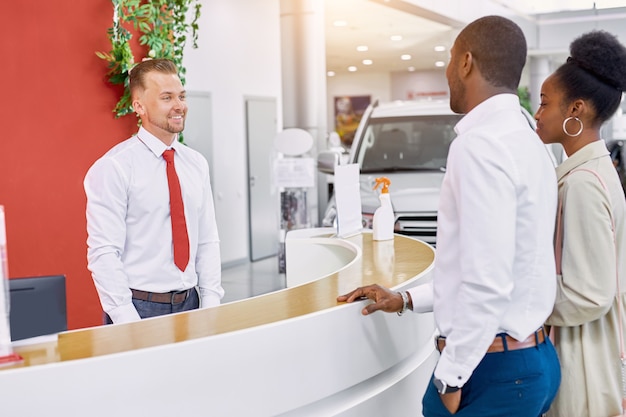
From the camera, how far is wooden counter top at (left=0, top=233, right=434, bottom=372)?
191cm

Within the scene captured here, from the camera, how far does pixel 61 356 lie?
72.9 inches

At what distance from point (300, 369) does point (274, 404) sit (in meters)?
0.13

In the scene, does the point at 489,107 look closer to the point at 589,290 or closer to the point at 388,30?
the point at 589,290

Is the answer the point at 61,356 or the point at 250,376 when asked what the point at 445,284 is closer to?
the point at 250,376

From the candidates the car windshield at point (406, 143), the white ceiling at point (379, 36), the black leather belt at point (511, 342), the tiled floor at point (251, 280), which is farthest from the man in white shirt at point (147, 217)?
the white ceiling at point (379, 36)

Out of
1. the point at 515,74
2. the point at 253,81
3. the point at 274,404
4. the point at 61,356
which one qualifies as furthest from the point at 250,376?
the point at 253,81

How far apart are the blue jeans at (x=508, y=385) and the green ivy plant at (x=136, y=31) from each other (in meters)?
3.11

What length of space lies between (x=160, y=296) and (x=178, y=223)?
27 cm

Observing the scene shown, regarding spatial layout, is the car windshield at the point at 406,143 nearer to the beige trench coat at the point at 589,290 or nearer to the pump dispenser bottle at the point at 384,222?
the pump dispenser bottle at the point at 384,222

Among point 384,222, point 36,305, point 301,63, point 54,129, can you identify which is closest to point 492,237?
point 36,305

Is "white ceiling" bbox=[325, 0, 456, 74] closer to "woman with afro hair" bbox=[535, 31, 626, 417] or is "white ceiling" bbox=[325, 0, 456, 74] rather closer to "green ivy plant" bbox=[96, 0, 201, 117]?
"green ivy plant" bbox=[96, 0, 201, 117]

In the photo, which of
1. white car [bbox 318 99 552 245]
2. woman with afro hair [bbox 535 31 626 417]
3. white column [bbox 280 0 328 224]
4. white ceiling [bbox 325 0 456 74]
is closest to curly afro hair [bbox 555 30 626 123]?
woman with afro hair [bbox 535 31 626 417]

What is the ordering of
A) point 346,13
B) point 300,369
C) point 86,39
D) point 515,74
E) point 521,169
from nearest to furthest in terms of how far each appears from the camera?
1. point 521,169
2. point 515,74
3. point 300,369
4. point 86,39
5. point 346,13

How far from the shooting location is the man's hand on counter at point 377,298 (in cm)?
236
